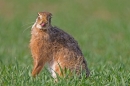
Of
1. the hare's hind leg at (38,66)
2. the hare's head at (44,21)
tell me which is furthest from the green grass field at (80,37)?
the hare's head at (44,21)

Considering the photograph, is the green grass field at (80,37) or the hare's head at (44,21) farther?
the green grass field at (80,37)

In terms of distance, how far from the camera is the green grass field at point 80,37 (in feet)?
25.8

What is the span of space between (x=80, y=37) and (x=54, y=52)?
10136 mm

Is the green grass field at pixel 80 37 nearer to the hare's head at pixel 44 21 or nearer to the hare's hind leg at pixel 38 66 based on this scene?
the hare's hind leg at pixel 38 66

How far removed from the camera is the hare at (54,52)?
25.7 ft

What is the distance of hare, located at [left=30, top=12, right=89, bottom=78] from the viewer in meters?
7.85

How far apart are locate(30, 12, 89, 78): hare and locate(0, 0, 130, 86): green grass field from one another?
0.20 m

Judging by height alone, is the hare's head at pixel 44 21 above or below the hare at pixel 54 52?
above

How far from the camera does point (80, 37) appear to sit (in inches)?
710

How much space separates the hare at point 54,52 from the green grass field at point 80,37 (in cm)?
20

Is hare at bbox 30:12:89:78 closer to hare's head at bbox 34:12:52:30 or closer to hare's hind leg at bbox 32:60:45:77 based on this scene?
hare's hind leg at bbox 32:60:45:77

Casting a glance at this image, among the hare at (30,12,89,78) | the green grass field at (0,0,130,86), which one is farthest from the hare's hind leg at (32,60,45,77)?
the green grass field at (0,0,130,86)

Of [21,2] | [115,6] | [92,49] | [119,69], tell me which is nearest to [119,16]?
[115,6]

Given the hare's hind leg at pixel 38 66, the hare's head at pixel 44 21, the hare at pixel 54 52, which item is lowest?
the hare's hind leg at pixel 38 66
